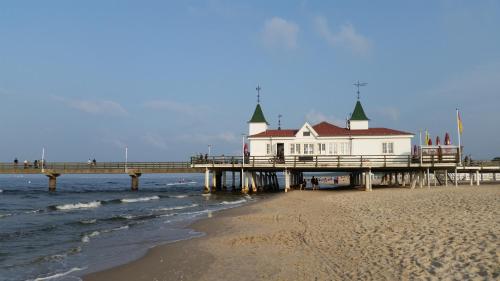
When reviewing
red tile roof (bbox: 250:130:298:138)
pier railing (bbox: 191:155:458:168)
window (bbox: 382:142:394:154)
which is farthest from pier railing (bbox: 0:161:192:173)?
window (bbox: 382:142:394:154)

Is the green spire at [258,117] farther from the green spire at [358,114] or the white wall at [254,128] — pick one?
the green spire at [358,114]

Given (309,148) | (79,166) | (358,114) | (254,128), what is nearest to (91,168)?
(79,166)

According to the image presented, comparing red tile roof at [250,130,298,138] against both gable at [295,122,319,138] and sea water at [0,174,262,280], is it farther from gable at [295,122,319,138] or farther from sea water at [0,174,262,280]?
sea water at [0,174,262,280]

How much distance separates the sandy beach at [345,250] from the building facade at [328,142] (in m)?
19.1

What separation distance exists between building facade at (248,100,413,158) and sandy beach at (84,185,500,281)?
19119 mm

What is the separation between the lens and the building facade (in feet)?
122

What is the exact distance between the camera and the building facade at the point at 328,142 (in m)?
37.3

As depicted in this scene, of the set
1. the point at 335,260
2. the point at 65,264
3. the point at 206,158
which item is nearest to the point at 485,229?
the point at 335,260

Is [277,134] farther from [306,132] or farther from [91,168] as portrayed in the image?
[91,168]

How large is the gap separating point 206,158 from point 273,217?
70.7 ft

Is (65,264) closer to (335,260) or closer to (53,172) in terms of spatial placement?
(335,260)

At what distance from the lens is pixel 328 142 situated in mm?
38219

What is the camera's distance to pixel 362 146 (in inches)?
1484

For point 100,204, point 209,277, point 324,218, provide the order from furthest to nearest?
point 100,204 → point 324,218 → point 209,277
